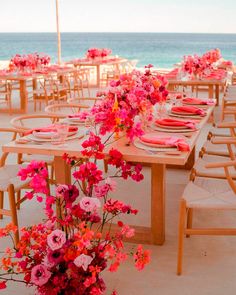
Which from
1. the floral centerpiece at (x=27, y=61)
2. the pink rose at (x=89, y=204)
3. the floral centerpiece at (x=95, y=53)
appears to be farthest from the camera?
the floral centerpiece at (x=95, y=53)

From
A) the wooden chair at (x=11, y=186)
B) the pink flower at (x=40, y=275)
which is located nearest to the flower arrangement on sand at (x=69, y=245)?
the pink flower at (x=40, y=275)

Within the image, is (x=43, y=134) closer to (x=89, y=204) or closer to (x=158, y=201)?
(x=158, y=201)

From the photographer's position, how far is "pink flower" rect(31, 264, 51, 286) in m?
2.07

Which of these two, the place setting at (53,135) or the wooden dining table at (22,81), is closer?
the place setting at (53,135)

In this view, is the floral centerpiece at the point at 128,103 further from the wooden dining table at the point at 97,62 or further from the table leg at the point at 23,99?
the wooden dining table at the point at 97,62

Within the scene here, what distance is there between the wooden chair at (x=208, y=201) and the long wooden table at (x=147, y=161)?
0.20 m

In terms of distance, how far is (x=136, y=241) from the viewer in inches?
120

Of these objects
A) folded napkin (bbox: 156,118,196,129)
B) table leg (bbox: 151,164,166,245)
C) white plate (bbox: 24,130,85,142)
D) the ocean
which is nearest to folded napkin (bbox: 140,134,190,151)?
table leg (bbox: 151,164,166,245)

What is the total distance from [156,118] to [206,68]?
3.38 m

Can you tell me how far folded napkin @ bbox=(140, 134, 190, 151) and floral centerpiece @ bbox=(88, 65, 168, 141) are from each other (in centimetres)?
7

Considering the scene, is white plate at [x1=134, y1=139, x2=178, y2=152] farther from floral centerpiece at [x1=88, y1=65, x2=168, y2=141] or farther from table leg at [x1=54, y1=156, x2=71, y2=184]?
table leg at [x1=54, y1=156, x2=71, y2=184]

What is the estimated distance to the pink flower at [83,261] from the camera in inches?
78.3
